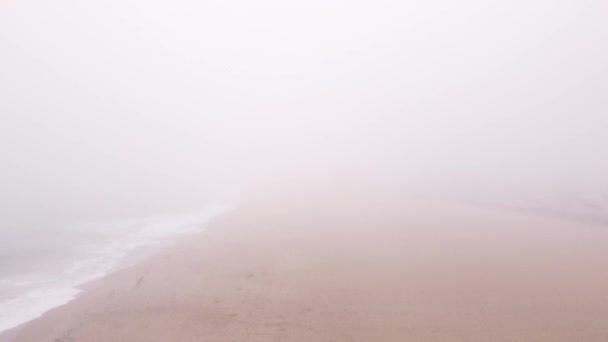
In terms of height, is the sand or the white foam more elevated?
the white foam

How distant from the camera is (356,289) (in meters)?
12.2

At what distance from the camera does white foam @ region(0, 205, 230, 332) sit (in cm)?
1173

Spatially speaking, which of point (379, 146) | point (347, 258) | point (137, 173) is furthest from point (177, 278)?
point (379, 146)

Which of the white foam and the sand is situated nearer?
the sand

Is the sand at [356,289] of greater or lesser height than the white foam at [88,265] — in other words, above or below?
below

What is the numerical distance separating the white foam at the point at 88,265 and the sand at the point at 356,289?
30.8 inches

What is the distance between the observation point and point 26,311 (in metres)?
11.4

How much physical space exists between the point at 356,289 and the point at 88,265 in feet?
32.4

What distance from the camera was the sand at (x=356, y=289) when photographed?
974 centimetres

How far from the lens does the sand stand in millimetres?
Result: 9742

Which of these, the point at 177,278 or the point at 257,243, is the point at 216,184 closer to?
the point at 257,243

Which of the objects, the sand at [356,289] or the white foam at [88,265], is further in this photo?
the white foam at [88,265]

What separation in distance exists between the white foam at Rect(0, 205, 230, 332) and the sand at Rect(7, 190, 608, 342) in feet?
2.57

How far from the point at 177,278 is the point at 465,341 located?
8.33m
